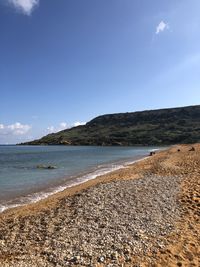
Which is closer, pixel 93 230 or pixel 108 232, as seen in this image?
pixel 108 232

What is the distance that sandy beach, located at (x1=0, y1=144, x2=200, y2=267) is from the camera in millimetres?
11797

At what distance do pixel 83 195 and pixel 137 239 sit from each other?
9.43m

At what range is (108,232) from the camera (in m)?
14.2

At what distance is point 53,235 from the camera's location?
46.2ft

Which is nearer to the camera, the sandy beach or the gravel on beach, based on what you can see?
the sandy beach

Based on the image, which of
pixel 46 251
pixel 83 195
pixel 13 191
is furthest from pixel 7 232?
pixel 13 191

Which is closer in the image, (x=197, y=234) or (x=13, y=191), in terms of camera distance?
(x=197, y=234)

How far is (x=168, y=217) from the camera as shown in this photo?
16562mm

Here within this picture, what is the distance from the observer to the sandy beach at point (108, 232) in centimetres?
1180

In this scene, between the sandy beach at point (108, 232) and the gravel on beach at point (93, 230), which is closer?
the sandy beach at point (108, 232)

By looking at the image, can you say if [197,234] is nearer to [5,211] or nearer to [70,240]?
[70,240]

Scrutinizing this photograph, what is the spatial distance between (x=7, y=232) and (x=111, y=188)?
1103cm

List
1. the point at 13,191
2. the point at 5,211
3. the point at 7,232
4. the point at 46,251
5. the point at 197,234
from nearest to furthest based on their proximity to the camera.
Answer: the point at 46,251 < the point at 197,234 < the point at 7,232 < the point at 5,211 < the point at 13,191

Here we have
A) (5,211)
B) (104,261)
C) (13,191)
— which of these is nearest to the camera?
(104,261)
